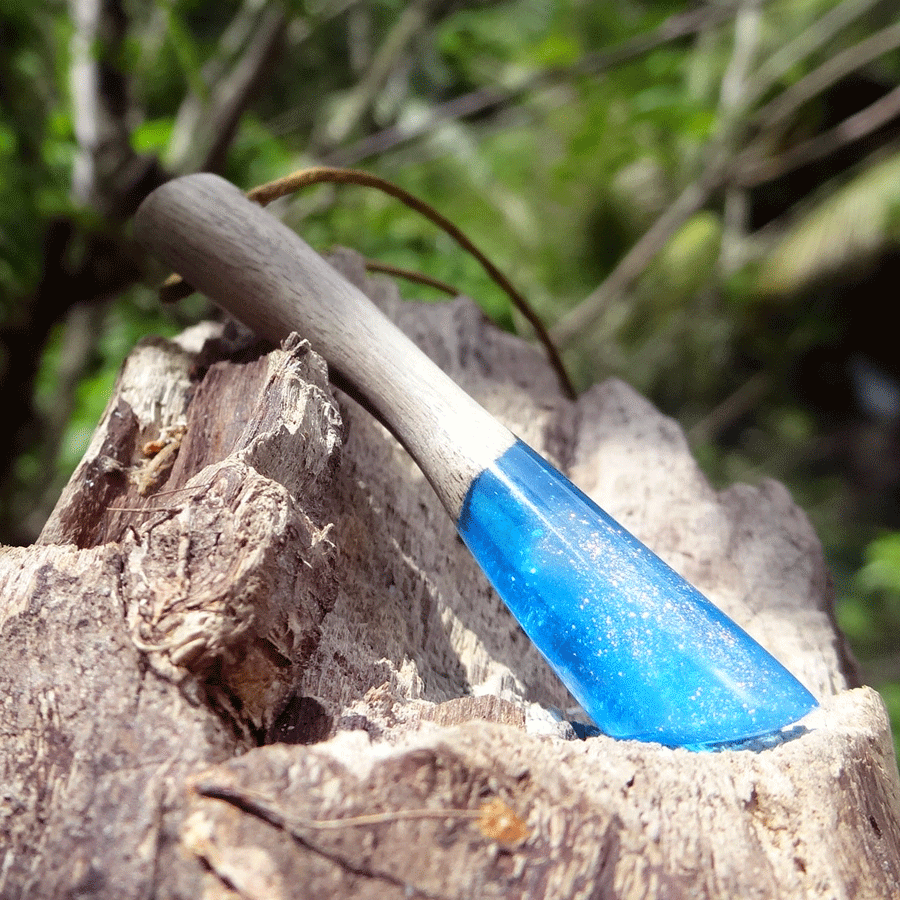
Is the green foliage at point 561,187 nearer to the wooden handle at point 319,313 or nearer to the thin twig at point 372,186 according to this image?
the thin twig at point 372,186

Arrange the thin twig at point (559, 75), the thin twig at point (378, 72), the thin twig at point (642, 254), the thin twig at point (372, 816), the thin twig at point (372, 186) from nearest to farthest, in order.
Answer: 1. the thin twig at point (372, 816)
2. the thin twig at point (372, 186)
3. the thin twig at point (559, 75)
4. the thin twig at point (378, 72)
5. the thin twig at point (642, 254)

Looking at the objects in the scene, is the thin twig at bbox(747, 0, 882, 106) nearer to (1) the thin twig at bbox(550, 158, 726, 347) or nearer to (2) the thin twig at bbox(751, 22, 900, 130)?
(2) the thin twig at bbox(751, 22, 900, 130)

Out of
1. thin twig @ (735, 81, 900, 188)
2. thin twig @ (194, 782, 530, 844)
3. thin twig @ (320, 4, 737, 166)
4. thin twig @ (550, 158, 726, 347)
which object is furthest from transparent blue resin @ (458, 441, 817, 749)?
thin twig @ (735, 81, 900, 188)

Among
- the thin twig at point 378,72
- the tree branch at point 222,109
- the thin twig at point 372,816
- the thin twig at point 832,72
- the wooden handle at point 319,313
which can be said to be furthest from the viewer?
the thin twig at point 832,72

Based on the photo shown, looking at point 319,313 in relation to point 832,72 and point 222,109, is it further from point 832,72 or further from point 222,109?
point 832,72

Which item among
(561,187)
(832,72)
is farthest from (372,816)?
(561,187)

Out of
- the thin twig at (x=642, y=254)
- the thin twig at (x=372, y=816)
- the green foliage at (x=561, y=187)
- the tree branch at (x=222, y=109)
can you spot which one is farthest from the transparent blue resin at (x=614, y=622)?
the thin twig at (x=642, y=254)

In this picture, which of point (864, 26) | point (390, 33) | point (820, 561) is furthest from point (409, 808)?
point (864, 26)
